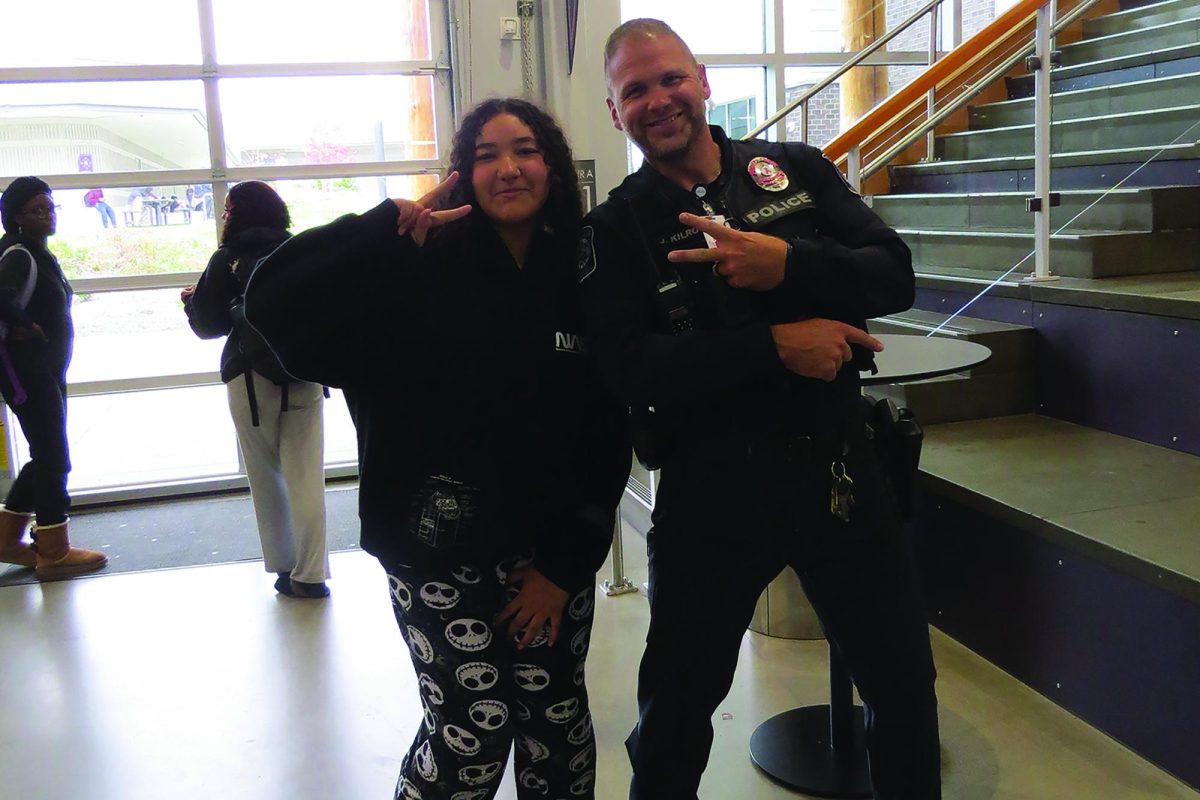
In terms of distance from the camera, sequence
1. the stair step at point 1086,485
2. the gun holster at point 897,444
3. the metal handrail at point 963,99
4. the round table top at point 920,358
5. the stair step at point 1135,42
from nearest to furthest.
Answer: the gun holster at point 897,444 → the round table top at point 920,358 → the stair step at point 1086,485 → the metal handrail at point 963,99 → the stair step at point 1135,42

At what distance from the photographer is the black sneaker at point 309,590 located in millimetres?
3715

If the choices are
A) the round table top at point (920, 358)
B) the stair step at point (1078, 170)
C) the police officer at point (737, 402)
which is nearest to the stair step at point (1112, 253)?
the stair step at point (1078, 170)

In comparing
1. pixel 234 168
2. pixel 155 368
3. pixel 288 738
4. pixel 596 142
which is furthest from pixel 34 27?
pixel 288 738

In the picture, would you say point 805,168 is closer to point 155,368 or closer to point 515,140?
point 515,140

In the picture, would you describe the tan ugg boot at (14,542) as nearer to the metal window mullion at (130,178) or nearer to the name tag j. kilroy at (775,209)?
the metal window mullion at (130,178)

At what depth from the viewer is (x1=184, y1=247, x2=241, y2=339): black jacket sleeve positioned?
3.34 m

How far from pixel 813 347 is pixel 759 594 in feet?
1.38

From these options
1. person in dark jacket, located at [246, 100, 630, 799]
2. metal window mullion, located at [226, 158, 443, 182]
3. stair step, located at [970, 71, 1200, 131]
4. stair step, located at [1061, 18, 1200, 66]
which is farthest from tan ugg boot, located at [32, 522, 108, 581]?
stair step, located at [1061, 18, 1200, 66]

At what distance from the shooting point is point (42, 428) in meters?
4.04

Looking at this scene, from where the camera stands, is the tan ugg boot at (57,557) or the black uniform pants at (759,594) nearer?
the black uniform pants at (759,594)

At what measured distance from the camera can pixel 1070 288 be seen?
10.4ft

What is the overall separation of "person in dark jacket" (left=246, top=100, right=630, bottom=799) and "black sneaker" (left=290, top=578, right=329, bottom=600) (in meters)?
2.23

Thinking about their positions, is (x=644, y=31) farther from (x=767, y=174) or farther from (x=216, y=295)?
(x=216, y=295)

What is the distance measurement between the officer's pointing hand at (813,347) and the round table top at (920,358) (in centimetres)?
53
